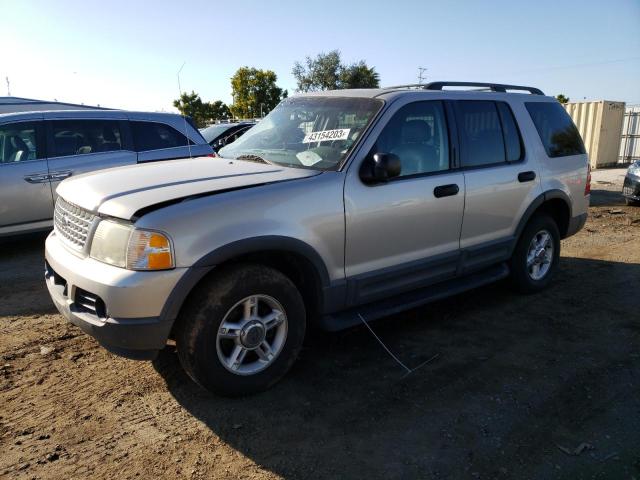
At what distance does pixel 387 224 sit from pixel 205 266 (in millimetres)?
1407

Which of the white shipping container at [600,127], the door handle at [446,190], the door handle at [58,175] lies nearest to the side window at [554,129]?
the door handle at [446,190]

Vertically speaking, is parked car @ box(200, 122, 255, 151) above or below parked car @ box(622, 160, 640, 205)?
above

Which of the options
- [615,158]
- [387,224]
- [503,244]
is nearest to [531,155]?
[503,244]

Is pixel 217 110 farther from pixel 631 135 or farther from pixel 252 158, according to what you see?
pixel 252 158

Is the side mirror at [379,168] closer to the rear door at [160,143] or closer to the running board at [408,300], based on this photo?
the running board at [408,300]

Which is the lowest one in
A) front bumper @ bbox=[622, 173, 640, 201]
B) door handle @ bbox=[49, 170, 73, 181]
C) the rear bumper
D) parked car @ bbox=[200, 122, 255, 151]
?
front bumper @ bbox=[622, 173, 640, 201]

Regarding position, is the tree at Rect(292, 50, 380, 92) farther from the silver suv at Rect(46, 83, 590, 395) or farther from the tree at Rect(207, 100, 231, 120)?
the silver suv at Rect(46, 83, 590, 395)

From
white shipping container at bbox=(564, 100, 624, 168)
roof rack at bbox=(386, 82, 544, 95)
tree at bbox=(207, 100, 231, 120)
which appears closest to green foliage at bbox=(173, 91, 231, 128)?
tree at bbox=(207, 100, 231, 120)

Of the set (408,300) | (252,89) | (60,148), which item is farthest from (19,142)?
(252,89)

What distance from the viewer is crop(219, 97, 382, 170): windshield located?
3.73 m

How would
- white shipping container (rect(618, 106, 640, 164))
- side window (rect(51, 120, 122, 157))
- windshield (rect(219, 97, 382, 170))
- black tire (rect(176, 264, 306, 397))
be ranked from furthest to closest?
white shipping container (rect(618, 106, 640, 164))
side window (rect(51, 120, 122, 157))
windshield (rect(219, 97, 382, 170))
black tire (rect(176, 264, 306, 397))

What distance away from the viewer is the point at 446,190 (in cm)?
408

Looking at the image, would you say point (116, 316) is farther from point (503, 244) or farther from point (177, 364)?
point (503, 244)

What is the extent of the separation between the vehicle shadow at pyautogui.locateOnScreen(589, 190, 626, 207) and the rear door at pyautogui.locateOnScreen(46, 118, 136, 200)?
933 centimetres
